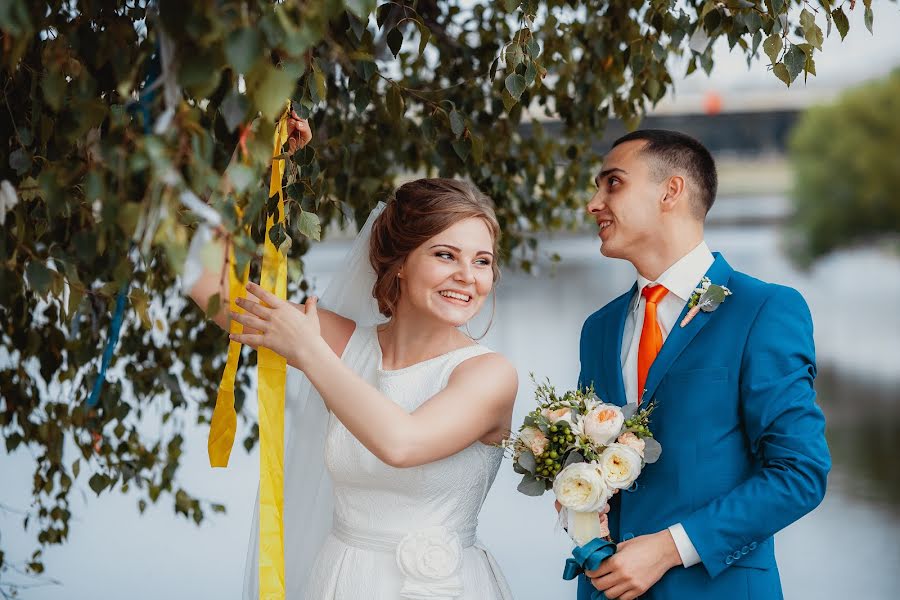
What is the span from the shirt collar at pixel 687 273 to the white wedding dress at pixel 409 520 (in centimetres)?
40

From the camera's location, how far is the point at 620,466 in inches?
70.4

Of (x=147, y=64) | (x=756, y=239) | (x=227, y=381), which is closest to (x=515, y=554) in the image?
(x=227, y=381)

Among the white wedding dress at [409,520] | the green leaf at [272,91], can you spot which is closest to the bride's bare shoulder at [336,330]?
the white wedding dress at [409,520]

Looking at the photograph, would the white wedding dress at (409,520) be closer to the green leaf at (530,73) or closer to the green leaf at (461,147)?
the green leaf at (461,147)

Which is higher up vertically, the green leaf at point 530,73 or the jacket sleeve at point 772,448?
the green leaf at point 530,73

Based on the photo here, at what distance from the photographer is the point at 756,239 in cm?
2047

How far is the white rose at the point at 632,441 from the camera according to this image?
1793 mm

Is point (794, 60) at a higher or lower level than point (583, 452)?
higher

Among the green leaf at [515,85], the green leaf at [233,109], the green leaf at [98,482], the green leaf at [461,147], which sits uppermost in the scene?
the green leaf at [461,147]

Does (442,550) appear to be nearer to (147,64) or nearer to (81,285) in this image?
(81,285)

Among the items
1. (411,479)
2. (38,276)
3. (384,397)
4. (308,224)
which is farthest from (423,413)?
(38,276)

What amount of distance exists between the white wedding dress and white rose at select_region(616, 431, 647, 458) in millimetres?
385

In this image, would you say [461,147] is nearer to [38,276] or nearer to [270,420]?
[270,420]

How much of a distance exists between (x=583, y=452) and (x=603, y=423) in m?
0.08
